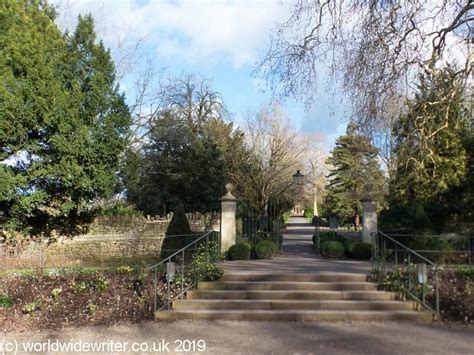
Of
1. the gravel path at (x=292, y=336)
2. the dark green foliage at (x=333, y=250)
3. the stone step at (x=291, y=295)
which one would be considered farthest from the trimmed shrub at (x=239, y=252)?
the gravel path at (x=292, y=336)

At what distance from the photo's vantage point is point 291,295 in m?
8.73

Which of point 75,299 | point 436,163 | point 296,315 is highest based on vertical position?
point 436,163

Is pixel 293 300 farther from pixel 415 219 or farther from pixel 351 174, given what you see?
pixel 351 174

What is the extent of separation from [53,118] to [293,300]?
10605 mm

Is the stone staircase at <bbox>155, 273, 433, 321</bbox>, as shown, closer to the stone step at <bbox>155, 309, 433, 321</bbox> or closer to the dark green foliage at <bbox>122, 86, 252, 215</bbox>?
the stone step at <bbox>155, 309, 433, 321</bbox>

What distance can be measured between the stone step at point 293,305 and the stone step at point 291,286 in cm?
62

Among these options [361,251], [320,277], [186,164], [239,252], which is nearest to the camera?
[320,277]

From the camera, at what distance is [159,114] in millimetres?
29781

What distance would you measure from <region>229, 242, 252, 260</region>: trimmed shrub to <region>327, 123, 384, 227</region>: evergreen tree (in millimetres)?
25186

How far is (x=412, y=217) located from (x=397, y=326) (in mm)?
7608

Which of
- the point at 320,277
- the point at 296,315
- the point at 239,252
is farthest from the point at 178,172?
the point at 296,315

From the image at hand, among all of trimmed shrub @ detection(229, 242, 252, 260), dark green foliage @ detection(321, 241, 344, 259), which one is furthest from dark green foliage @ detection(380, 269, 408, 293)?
dark green foliage @ detection(321, 241, 344, 259)

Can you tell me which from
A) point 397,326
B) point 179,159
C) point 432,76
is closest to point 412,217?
point 432,76

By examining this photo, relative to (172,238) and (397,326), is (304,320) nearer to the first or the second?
(397,326)
